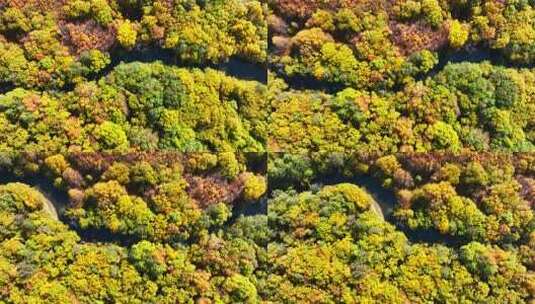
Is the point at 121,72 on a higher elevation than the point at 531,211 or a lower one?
higher

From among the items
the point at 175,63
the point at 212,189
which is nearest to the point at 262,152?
the point at 212,189

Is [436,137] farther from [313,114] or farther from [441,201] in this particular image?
[313,114]

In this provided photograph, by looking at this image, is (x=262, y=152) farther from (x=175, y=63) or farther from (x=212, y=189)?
(x=175, y=63)

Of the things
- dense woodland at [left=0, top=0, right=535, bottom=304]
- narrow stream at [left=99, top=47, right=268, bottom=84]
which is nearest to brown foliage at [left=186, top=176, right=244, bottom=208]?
dense woodland at [left=0, top=0, right=535, bottom=304]

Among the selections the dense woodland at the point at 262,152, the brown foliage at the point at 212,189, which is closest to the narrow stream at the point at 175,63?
the dense woodland at the point at 262,152

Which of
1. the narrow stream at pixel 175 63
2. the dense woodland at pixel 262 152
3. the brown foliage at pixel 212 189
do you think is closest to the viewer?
the dense woodland at pixel 262 152

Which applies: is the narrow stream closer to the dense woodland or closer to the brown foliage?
the dense woodland

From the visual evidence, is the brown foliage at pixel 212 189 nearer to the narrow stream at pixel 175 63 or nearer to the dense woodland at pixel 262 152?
the dense woodland at pixel 262 152

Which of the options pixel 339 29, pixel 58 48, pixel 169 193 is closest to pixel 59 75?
pixel 58 48
